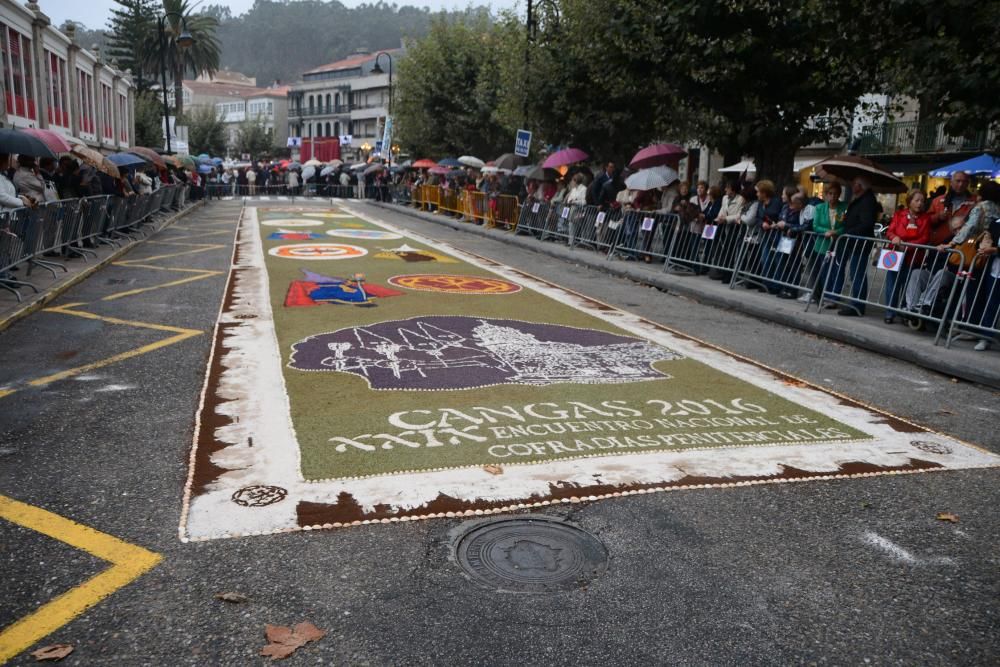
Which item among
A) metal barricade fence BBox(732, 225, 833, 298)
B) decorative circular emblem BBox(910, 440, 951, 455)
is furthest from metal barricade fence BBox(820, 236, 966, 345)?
decorative circular emblem BBox(910, 440, 951, 455)

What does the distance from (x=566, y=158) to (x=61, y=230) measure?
38.5 ft

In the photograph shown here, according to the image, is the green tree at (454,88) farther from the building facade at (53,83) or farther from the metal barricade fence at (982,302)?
the metal barricade fence at (982,302)

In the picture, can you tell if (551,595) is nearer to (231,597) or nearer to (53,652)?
(231,597)

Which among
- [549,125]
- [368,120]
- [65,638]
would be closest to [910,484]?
[65,638]

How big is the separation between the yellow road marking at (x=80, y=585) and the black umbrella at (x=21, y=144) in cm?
925

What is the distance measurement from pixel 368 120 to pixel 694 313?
9038cm

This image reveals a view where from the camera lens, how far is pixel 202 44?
69.4 metres

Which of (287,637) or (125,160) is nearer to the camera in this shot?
(287,637)

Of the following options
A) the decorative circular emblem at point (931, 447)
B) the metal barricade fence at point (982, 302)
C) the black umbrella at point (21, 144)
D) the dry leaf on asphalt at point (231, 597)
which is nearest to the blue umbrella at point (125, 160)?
the black umbrella at point (21, 144)

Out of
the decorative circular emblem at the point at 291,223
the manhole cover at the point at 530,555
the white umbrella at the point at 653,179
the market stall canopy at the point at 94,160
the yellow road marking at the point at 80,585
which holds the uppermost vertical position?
the white umbrella at the point at 653,179

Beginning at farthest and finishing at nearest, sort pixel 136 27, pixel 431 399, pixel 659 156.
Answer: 1. pixel 136 27
2. pixel 659 156
3. pixel 431 399

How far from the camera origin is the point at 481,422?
5.71m

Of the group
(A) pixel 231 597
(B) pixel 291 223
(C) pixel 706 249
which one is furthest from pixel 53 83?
(A) pixel 231 597

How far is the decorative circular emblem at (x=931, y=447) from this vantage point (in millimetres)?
5527
